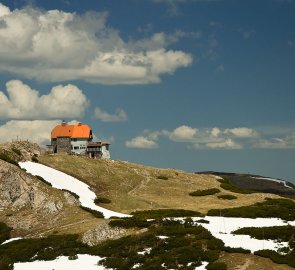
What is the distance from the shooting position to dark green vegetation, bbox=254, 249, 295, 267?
4016 cm

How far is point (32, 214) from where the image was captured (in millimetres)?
66250

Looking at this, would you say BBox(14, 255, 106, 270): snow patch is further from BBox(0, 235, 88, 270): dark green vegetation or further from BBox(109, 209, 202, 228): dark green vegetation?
BBox(109, 209, 202, 228): dark green vegetation

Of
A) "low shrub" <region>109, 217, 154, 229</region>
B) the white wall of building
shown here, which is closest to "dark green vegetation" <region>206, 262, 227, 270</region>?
"low shrub" <region>109, 217, 154, 229</region>

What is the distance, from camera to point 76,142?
156375mm

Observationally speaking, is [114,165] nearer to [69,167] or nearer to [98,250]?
[69,167]

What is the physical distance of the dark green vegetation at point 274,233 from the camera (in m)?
47.6

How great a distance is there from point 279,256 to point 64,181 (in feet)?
161

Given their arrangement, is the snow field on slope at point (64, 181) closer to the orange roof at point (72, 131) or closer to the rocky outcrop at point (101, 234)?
the rocky outcrop at point (101, 234)

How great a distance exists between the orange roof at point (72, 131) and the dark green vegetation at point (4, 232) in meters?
93.9

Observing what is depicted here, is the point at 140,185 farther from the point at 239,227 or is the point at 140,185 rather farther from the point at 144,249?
the point at 144,249

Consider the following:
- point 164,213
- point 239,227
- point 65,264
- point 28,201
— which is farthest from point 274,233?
point 28,201

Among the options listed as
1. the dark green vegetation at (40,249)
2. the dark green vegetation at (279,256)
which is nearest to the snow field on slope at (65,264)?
the dark green vegetation at (40,249)

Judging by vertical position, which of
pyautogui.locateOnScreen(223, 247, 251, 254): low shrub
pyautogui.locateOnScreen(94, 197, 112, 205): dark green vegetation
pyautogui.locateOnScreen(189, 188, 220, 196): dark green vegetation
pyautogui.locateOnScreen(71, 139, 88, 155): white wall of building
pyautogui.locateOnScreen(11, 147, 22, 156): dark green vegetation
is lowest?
pyautogui.locateOnScreen(223, 247, 251, 254): low shrub

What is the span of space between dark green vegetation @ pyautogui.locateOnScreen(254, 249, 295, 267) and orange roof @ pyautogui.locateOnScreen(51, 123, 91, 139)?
119249mm
